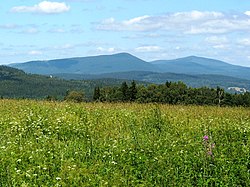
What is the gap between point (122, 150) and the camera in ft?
31.8

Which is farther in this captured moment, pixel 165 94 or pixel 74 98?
pixel 165 94

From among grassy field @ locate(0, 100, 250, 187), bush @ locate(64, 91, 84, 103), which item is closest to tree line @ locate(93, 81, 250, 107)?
bush @ locate(64, 91, 84, 103)

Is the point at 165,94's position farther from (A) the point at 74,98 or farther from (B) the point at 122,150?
(B) the point at 122,150

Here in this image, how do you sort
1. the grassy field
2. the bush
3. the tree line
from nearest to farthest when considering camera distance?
the grassy field, the bush, the tree line

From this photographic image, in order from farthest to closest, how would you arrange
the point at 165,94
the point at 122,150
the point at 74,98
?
the point at 165,94, the point at 74,98, the point at 122,150

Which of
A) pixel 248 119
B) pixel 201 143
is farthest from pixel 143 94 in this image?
pixel 201 143

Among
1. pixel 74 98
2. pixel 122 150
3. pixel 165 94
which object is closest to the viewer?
pixel 122 150

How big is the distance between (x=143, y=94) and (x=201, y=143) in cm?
4437

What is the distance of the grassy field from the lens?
8.24m

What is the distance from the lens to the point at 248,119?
1444 centimetres

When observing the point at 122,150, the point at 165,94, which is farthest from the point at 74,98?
the point at 122,150

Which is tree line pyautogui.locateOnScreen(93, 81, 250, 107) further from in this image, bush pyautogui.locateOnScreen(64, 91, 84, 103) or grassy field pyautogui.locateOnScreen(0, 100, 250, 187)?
grassy field pyautogui.locateOnScreen(0, 100, 250, 187)

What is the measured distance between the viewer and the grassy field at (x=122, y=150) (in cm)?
824

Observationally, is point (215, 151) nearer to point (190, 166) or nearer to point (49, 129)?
point (190, 166)
